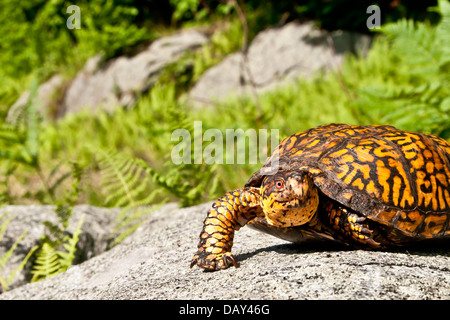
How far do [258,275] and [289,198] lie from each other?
0.32m

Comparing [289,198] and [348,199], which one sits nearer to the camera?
[289,198]

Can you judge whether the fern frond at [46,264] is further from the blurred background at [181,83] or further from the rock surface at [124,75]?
the rock surface at [124,75]

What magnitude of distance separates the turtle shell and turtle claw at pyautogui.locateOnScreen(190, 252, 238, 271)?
1.24 ft

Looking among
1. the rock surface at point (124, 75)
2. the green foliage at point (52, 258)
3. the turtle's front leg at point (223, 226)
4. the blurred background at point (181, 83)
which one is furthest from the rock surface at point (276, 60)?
the turtle's front leg at point (223, 226)

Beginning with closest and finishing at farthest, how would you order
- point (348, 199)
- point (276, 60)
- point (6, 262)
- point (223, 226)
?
point (348, 199) < point (223, 226) < point (6, 262) < point (276, 60)

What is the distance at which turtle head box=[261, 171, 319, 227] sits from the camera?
5.59 ft

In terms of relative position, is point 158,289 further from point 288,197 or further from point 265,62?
point 265,62

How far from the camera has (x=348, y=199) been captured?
184cm

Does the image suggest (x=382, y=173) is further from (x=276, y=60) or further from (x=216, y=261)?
(x=276, y=60)

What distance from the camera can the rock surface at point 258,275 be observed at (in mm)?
1587

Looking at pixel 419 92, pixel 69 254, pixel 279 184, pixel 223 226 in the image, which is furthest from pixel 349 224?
pixel 419 92

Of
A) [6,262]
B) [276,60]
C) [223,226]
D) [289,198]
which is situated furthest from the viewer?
[276,60]

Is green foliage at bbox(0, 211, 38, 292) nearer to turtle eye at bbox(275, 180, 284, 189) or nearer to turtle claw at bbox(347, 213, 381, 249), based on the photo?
turtle eye at bbox(275, 180, 284, 189)

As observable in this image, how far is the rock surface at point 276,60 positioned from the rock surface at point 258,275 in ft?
17.6
